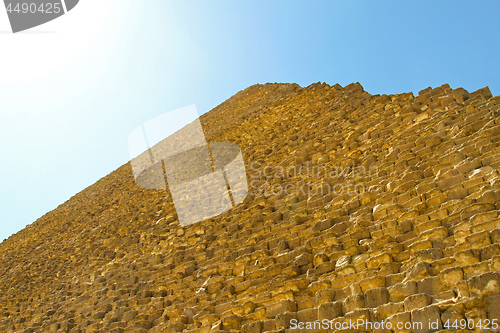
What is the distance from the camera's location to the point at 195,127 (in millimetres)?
17672

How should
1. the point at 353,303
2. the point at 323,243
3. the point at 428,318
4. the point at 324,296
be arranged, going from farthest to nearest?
the point at 323,243, the point at 324,296, the point at 353,303, the point at 428,318

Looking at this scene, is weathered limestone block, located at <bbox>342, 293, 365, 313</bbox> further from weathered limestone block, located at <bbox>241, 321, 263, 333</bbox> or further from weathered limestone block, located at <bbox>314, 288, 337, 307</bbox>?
weathered limestone block, located at <bbox>241, 321, 263, 333</bbox>

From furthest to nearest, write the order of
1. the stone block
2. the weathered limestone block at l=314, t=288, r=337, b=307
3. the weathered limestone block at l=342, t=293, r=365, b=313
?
1. the weathered limestone block at l=314, t=288, r=337, b=307
2. the weathered limestone block at l=342, t=293, r=365, b=313
3. the stone block

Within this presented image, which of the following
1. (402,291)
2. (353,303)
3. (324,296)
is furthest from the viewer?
(324,296)

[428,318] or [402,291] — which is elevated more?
[402,291]

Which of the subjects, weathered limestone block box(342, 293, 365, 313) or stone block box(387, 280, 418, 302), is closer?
stone block box(387, 280, 418, 302)

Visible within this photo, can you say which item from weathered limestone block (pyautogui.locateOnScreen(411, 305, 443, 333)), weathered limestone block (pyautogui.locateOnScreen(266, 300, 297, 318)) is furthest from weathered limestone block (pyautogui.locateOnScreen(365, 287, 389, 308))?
weathered limestone block (pyautogui.locateOnScreen(266, 300, 297, 318))

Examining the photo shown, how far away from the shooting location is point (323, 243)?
15.0 feet

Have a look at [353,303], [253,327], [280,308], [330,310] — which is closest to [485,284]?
[353,303]

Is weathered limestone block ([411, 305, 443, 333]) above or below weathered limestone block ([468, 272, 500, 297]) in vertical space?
below

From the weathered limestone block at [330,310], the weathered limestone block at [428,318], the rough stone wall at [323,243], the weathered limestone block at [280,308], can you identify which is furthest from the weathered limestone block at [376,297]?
the weathered limestone block at [280,308]

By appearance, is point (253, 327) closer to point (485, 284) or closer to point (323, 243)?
point (323, 243)

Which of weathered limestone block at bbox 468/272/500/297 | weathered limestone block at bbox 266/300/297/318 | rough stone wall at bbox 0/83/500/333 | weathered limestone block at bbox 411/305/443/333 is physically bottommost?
weathered limestone block at bbox 411/305/443/333

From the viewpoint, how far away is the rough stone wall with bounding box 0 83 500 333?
3311 mm
